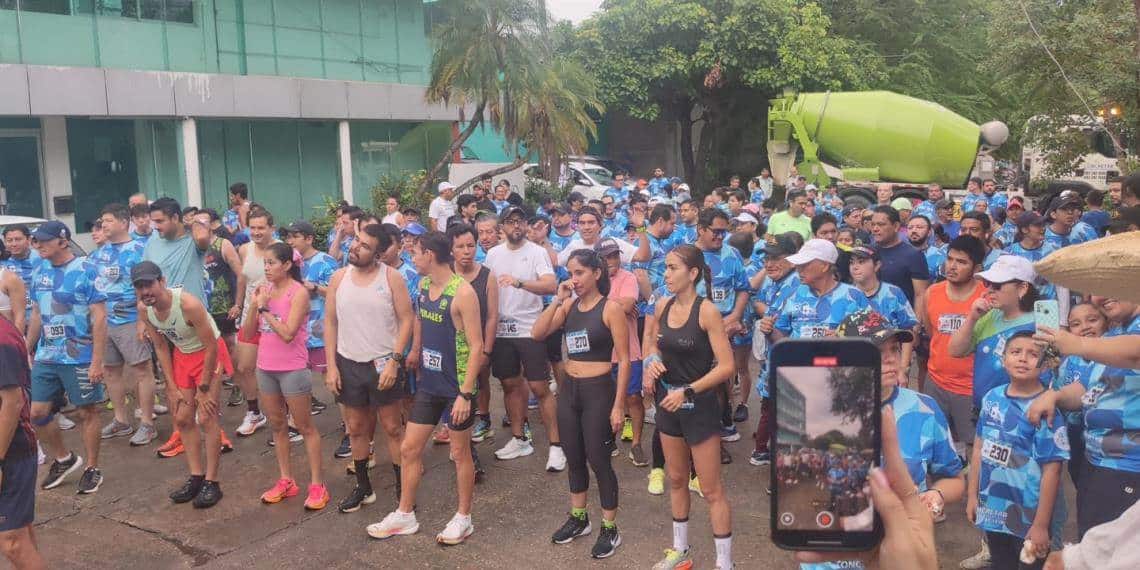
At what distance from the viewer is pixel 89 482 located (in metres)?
6.16

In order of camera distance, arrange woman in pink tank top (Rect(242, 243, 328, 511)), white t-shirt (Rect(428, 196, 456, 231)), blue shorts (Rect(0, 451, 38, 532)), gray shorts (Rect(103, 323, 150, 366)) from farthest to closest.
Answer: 1. white t-shirt (Rect(428, 196, 456, 231))
2. gray shorts (Rect(103, 323, 150, 366))
3. woman in pink tank top (Rect(242, 243, 328, 511))
4. blue shorts (Rect(0, 451, 38, 532))

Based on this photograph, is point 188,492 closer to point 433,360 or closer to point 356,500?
point 356,500

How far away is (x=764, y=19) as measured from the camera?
24.2 m

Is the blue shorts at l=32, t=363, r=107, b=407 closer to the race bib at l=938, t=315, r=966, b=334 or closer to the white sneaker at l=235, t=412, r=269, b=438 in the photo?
the white sneaker at l=235, t=412, r=269, b=438

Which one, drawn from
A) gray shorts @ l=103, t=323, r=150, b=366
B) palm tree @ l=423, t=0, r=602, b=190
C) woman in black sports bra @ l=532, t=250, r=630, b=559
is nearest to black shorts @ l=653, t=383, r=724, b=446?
woman in black sports bra @ l=532, t=250, r=630, b=559

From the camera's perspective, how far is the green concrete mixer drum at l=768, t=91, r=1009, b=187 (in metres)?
19.7

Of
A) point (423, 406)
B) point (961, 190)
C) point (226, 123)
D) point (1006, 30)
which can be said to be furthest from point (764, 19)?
point (423, 406)

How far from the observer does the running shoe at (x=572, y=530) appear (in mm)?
5105

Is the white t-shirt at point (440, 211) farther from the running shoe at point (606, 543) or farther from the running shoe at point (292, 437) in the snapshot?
the running shoe at point (606, 543)

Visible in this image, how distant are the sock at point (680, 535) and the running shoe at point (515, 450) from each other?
2.22 metres

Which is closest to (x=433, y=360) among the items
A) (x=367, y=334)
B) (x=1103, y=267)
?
(x=367, y=334)

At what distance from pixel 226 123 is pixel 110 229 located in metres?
11.4

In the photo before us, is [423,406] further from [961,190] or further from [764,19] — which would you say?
[764,19]

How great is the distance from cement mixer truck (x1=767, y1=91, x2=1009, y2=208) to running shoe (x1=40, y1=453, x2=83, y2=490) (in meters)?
15.9
